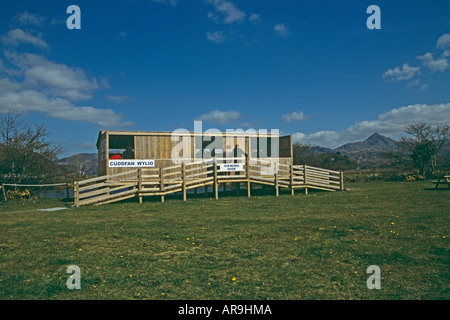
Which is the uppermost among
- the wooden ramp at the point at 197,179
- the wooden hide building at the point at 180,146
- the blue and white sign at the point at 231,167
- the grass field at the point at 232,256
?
the wooden hide building at the point at 180,146

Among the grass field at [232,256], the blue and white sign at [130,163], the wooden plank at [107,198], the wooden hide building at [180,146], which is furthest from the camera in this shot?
the wooden hide building at [180,146]

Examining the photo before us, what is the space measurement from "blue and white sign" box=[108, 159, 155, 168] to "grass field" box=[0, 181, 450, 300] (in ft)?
22.2

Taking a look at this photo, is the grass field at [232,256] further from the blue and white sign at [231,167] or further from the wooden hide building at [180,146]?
the wooden hide building at [180,146]

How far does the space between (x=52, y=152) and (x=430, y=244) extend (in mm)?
23516

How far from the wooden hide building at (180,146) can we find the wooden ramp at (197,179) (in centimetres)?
69

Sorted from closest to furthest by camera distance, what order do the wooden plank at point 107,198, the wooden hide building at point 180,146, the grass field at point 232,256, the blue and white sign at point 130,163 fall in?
the grass field at point 232,256 < the wooden plank at point 107,198 < the blue and white sign at point 130,163 < the wooden hide building at point 180,146

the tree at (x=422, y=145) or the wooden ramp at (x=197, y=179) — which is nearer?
the wooden ramp at (x=197, y=179)

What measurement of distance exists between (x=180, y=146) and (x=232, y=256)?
14.4 metres

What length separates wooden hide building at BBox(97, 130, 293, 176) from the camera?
63.7ft

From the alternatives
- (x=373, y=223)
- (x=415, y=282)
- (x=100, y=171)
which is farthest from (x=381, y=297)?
(x=100, y=171)

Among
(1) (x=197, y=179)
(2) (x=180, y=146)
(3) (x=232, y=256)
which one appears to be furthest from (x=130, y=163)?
(3) (x=232, y=256)

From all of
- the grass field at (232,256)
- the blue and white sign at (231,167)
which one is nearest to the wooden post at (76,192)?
the grass field at (232,256)

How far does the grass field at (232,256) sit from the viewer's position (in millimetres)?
4973
